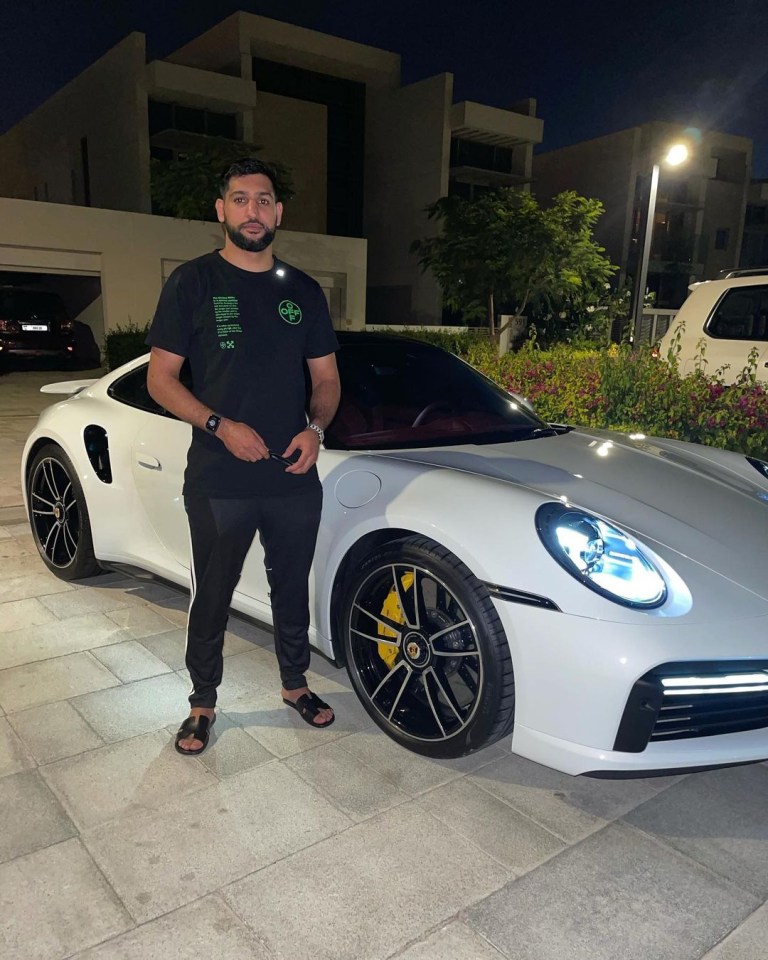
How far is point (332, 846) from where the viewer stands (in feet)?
7.13

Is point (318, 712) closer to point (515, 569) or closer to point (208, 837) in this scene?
point (208, 837)

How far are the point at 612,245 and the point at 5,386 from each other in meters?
32.5

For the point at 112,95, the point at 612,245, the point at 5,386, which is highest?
the point at 112,95

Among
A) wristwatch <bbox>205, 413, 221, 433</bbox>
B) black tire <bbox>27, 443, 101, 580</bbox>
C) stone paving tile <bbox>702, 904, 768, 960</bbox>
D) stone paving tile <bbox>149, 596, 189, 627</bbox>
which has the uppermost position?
wristwatch <bbox>205, 413, 221, 433</bbox>

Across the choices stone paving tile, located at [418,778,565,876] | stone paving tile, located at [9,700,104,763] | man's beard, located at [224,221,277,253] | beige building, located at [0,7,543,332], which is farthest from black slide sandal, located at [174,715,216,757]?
beige building, located at [0,7,543,332]

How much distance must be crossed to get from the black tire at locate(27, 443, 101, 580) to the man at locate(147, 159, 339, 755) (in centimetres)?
166

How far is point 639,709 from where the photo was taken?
2.12 meters

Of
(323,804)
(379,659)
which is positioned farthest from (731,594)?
(323,804)

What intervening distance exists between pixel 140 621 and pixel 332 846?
2.01 meters

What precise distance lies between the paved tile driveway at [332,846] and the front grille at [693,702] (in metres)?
0.35

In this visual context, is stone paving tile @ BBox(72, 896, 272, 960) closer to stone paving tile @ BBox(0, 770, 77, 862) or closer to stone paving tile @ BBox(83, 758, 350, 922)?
stone paving tile @ BBox(83, 758, 350, 922)

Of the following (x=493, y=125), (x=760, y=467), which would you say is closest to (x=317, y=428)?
(x=760, y=467)

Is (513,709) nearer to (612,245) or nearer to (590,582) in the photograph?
(590,582)

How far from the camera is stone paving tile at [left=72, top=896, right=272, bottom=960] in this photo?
1.78 m
